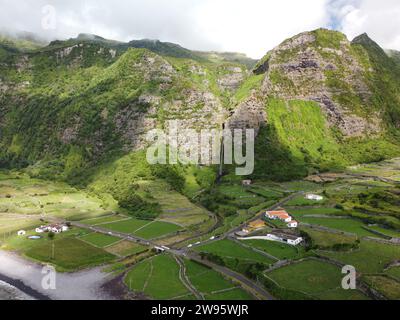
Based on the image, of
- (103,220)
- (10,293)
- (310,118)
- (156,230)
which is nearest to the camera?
(10,293)

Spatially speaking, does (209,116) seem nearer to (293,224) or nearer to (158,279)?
(293,224)

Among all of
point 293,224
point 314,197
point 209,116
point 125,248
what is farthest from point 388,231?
point 209,116

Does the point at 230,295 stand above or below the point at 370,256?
below

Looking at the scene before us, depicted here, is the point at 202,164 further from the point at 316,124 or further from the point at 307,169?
the point at 316,124

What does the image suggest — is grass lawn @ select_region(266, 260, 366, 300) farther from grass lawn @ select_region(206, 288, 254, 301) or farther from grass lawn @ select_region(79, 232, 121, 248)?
grass lawn @ select_region(79, 232, 121, 248)

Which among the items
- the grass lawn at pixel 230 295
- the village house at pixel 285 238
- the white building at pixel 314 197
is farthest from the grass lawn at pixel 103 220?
the grass lawn at pixel 230 295

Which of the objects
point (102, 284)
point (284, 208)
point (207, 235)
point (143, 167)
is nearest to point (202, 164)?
point (143, 167)

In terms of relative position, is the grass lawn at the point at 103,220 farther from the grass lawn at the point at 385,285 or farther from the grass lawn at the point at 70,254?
the grass lawn at the point at 385,285

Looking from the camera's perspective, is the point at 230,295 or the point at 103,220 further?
the point at 103,220
